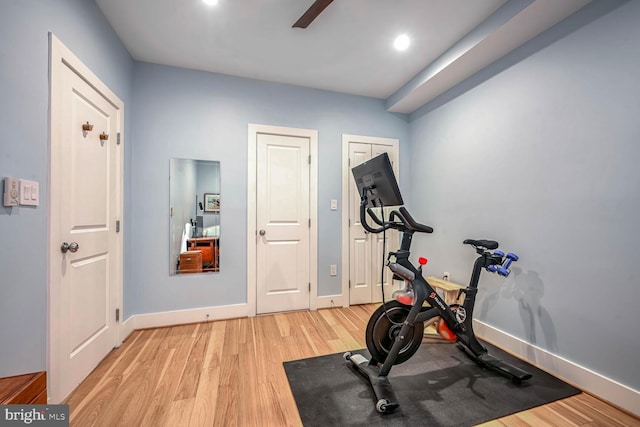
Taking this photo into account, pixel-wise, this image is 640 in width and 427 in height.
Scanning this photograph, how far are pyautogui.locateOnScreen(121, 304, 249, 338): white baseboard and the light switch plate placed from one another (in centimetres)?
153

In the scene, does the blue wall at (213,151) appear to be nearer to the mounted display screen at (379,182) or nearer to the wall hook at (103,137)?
the wall hook at (103,137)

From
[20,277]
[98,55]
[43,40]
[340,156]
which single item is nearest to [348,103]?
[340,156]

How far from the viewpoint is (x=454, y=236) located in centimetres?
280

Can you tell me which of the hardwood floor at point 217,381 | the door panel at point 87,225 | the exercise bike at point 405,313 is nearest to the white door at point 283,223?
the hardwood floor at point 217,381

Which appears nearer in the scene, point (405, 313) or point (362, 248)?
point (405, 313)

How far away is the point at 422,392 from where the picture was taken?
5.45 ft

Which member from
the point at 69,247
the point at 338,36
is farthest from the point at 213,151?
the point at 338,36

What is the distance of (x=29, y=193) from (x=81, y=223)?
0.54 m

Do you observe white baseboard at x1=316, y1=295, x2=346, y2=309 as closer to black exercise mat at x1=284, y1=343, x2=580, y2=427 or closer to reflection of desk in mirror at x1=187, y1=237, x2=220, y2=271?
black exercise mat at x1=284, y1=343, x2=580, y2=427

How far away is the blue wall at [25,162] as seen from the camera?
3.76ft

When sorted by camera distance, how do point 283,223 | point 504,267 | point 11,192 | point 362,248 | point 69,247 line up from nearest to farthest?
point 11,192 → point 69,247 → point 504,267 → point 283,223 → point 362,248

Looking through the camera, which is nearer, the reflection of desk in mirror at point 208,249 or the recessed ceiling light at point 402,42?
the recessed ceiling light at point 402,42

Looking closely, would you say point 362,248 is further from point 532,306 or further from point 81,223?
point 81,223

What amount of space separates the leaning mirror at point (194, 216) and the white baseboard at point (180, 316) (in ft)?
1.40
